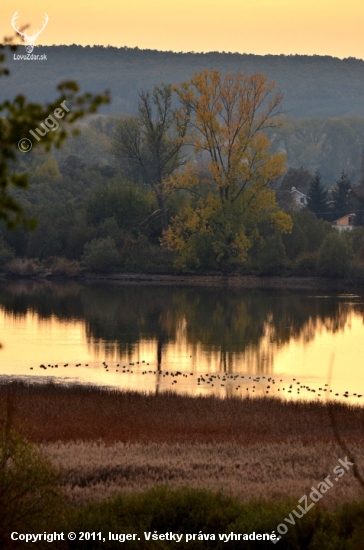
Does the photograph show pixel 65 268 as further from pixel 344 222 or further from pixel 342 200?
pixel 342 200

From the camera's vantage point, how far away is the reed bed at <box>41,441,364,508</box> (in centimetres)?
1212

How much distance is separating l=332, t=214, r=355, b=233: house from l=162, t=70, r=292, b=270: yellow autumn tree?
2296cm

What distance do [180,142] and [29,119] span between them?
62036 millimetres

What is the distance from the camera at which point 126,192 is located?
237 feet

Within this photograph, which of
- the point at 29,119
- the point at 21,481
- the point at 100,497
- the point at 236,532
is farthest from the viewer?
the point at 100,497

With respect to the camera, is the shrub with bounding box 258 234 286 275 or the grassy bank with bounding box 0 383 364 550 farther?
the shrub with bounding box 258 234 286 275

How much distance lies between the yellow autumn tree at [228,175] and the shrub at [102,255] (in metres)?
4.37

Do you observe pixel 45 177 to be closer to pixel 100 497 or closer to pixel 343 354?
pixel 343 354

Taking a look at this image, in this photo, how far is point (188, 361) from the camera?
3106 cm

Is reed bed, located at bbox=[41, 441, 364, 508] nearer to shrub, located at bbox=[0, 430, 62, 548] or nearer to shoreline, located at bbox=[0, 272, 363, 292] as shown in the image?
shrub, located at bbox=[0, 430, 62, 548]

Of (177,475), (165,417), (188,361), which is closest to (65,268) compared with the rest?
(188,361)

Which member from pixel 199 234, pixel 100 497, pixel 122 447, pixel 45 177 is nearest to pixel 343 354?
pixel 122 447

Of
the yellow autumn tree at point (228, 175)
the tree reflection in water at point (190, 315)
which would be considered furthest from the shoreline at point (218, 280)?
the tree reflection in water at point (190, 315)

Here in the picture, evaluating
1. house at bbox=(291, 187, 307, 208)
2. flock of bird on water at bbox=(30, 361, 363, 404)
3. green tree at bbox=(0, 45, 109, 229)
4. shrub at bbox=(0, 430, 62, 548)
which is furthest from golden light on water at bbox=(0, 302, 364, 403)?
house at bbox=(291, 187, 307, 208)
